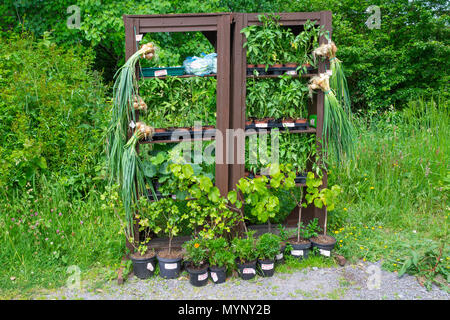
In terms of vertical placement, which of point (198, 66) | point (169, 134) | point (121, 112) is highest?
point (198, 66)

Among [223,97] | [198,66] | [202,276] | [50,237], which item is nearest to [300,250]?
[202,276]

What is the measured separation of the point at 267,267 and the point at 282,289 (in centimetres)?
23

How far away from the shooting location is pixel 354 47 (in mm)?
9195

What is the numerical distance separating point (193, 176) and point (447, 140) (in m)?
3.60

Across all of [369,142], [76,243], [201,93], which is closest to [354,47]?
[369,142]

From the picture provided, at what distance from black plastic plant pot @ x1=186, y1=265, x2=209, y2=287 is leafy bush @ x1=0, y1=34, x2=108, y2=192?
1745mm

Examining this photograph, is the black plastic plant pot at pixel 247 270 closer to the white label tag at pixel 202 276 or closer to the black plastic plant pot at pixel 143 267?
the white label tag at pixel 202 276

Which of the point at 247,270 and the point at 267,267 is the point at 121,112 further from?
the point at 267,267

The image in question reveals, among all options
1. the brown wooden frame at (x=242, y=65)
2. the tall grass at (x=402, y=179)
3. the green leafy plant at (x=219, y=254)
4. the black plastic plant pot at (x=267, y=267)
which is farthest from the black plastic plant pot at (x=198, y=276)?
the tall grass at (x=402, y=179)

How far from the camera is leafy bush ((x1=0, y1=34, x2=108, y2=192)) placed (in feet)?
13.3

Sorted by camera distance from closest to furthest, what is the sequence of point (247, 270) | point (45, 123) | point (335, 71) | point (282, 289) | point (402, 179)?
point (282, 289) → point (247, 270) → point (335, 71) → point (45, 123) → point (402, 179)

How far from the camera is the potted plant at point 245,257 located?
10.4 ft

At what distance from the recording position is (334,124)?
3576mm

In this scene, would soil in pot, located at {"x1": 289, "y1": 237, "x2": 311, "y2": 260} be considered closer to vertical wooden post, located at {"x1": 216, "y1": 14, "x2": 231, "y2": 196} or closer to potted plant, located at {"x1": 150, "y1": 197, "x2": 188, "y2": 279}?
vertical wooden post, located at {"x1": 216, "y1": 14, "x2": 231, "y2": 196}
